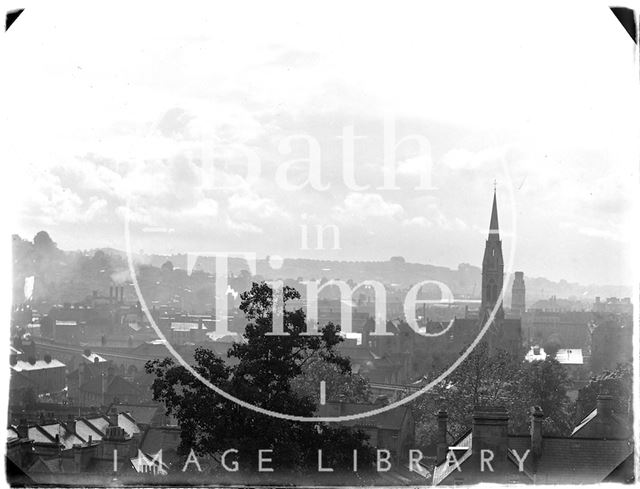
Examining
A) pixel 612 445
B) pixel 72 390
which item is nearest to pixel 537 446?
pixel 612 445

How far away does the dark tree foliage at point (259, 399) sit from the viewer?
899cm

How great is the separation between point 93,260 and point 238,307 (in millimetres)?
3208

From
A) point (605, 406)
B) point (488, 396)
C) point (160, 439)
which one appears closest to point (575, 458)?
point (605, 406)

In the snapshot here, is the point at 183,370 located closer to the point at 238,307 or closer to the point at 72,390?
the point at 238,307

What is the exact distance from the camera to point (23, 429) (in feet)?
33.3

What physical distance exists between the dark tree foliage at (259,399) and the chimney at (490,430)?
1.15 metres

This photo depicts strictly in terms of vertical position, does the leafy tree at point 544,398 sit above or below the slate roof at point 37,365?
below

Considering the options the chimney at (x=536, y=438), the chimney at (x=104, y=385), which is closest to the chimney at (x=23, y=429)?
the chimney at (x=536, y=438)

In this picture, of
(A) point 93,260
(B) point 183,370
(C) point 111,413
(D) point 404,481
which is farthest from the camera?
(C) point 111,413

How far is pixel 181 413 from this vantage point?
30.8ft

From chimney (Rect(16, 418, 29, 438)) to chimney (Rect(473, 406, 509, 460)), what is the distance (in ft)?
15.8

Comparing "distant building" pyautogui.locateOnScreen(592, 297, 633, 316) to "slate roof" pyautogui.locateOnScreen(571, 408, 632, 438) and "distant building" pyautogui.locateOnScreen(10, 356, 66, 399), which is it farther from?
"distant building" pyautogui.locateOnScreen(10, 356, 66, 399)

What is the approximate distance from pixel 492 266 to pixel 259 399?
13.6ft

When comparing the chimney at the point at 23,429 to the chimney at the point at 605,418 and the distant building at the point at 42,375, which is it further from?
the chimney at the point at 605,418
